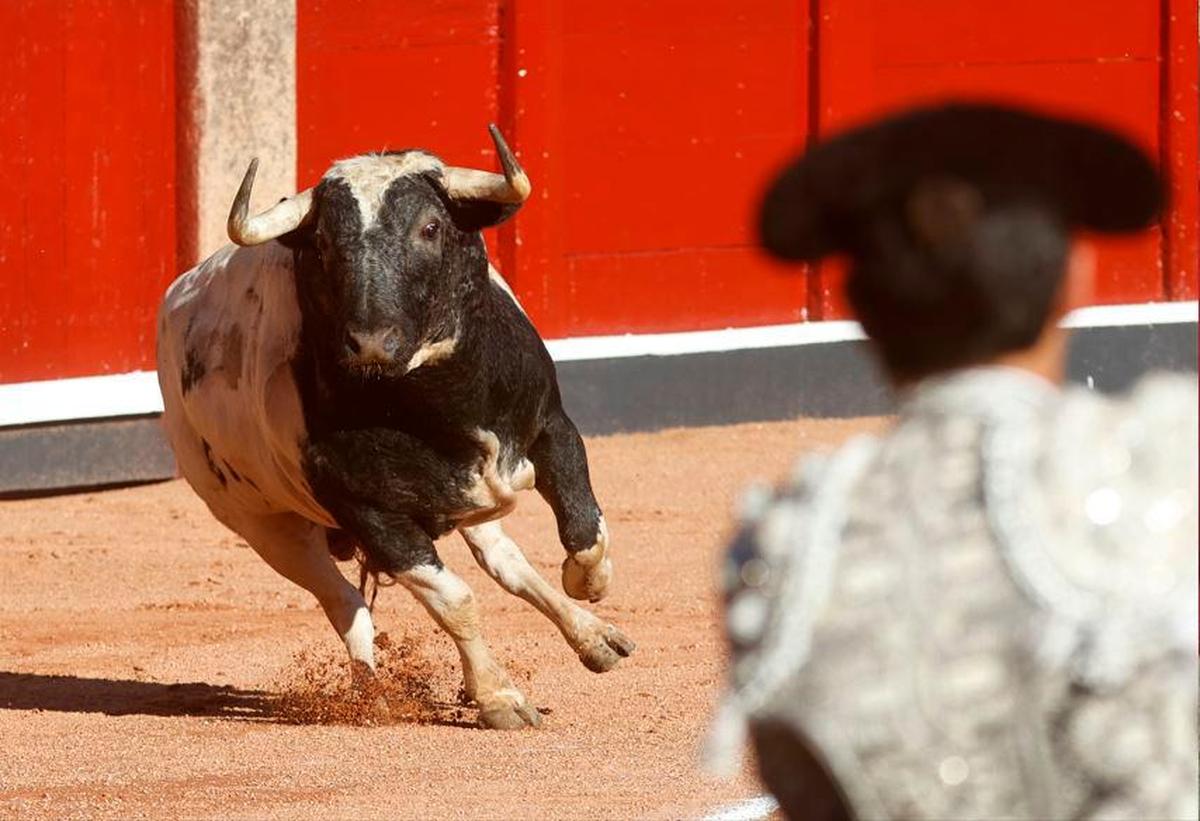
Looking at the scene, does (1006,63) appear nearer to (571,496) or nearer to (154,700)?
(571,496)

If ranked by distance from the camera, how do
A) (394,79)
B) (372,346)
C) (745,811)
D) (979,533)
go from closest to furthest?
(979,533), (745,811), (372,346), (394,79)

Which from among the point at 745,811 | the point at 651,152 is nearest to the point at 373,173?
the point at 745,811

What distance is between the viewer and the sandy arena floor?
5973 mm

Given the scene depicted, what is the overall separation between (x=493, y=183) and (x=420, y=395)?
55 centimetres

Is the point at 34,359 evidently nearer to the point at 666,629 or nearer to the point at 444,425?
the point at 666,629

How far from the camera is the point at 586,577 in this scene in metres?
6.91

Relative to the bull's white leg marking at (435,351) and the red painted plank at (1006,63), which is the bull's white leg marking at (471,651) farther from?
the red painted plank at (1006,63)

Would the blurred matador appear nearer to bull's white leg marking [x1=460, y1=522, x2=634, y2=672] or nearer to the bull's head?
the bull's head

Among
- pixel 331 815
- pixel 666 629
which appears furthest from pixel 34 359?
pixel 331 815

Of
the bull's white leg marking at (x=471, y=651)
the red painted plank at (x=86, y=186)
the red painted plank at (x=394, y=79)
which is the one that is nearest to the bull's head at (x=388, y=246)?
the bull's white leg marking at (x=471, y=651)

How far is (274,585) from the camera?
9078mm

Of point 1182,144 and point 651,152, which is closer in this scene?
point 651,152

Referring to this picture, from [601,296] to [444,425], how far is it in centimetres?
502

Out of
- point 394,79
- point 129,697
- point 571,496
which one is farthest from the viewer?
point 394,79
